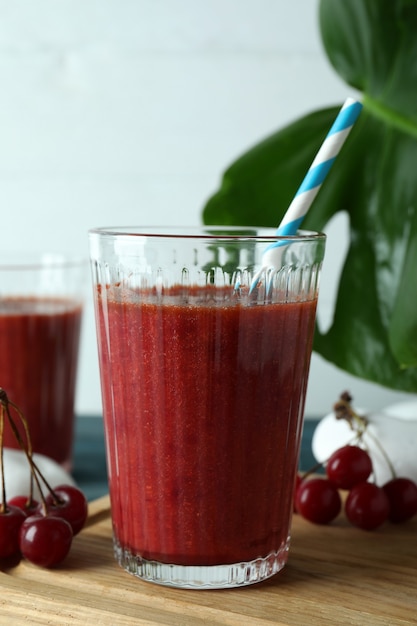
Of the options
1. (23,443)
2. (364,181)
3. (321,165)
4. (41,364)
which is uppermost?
(321,165)

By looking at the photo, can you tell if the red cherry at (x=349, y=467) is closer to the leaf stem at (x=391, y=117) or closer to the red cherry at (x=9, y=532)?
the red cherry at (x=9, y=532)

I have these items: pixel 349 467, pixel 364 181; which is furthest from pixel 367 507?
pixel 364 181

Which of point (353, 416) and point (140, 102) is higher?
point (140, 102)

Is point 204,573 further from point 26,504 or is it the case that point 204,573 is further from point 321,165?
point 321,165

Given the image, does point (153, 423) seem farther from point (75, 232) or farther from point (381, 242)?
point (75, 232)

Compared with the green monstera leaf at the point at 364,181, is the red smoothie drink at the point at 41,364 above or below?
below

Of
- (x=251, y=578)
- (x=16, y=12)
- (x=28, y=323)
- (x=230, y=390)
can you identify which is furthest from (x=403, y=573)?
(x=16, y=12)

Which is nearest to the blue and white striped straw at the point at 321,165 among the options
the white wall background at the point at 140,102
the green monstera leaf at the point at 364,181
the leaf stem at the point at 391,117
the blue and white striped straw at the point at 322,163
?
the blue and white striped straw at the point at 322,163
